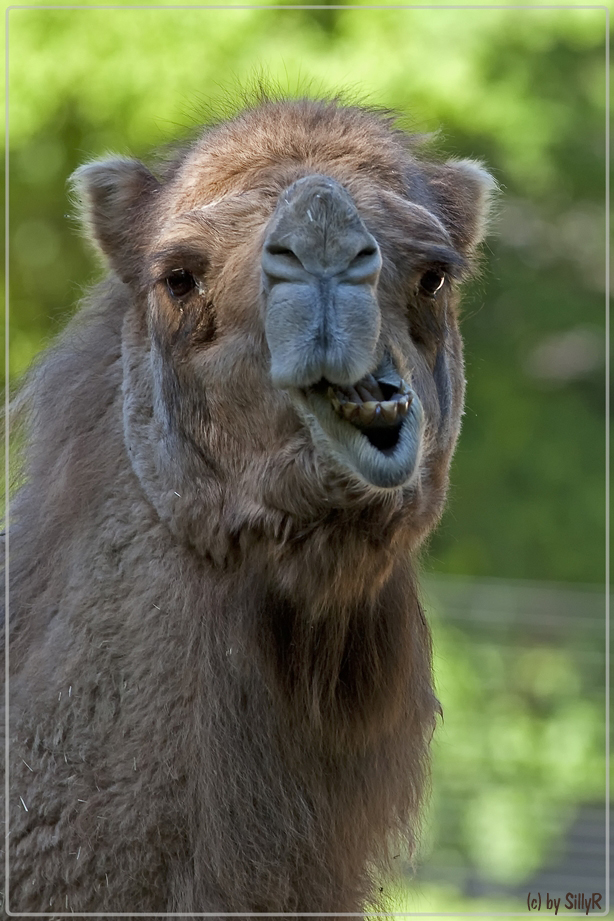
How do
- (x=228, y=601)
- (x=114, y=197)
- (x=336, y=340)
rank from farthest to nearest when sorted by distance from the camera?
(x=114, y=197), (x=228, y=601), (x=336, y=340)

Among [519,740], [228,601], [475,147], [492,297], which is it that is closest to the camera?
[228,601]

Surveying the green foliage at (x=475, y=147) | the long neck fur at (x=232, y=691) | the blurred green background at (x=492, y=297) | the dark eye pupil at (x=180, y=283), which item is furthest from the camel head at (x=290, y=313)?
the blurred green background at (x=492, y=297)

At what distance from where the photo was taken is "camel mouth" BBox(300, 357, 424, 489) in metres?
2.62

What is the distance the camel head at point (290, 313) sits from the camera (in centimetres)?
264

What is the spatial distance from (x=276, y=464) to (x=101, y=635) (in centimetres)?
72

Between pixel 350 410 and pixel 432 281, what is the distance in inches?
25.6

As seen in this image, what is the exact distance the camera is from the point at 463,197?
12.1ft

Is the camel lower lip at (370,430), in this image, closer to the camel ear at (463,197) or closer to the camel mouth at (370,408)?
the camel mouth at (370,408)

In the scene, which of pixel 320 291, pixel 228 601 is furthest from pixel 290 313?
pixel 228 601

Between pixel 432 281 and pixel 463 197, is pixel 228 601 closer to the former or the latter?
pixel 432 281

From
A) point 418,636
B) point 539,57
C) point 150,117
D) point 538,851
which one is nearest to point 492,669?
point 538,851

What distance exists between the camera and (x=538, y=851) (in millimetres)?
11000

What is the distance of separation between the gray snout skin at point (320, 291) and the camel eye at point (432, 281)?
44 centimetres

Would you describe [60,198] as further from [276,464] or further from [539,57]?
[276,464]
